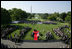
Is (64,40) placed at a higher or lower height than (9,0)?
lower

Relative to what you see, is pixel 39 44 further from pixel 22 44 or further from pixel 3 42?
pixel 3 42

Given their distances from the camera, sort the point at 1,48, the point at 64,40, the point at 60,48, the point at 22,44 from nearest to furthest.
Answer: the point at 1,48, the point at 60,48, the point at 22,44, the point at 64,40

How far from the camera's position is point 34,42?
15164mm

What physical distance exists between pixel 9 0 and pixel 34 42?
8699 millimetres

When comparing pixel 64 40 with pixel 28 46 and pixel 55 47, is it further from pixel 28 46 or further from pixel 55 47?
pixel 28 46

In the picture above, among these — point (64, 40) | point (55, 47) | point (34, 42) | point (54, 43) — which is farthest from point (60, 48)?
point (34, 42)

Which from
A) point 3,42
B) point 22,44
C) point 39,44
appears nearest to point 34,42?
point 39,44

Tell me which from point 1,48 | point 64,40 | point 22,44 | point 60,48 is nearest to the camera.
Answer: point 1,48

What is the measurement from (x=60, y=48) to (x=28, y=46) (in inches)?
215

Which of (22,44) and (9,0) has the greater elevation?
(9,0)

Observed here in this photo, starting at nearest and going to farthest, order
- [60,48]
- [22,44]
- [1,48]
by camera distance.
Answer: [1,48] < [60,48] < [22,44]

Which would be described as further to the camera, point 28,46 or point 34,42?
point 34,42

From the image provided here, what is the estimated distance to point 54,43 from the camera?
1504 centimetres

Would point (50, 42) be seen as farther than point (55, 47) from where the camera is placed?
Yes
